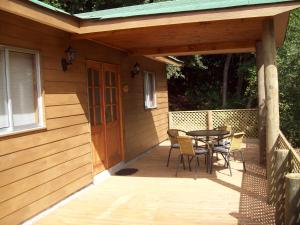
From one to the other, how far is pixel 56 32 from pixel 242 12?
2501 millimetres

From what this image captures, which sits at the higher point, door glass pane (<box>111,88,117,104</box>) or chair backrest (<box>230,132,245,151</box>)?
door glass pane (<box>111,88,117,104</box>)

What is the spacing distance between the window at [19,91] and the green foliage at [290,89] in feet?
26.7

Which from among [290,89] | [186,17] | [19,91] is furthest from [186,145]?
[290,89]

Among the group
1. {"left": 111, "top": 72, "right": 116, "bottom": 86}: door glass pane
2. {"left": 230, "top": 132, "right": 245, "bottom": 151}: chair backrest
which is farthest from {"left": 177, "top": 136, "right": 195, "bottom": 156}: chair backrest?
{"left": 111, "top": 72, "right": 116, "bottom": 86}: door glass pane

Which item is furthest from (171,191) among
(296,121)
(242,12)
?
(296,121)

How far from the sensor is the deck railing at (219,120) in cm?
1165

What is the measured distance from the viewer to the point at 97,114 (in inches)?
245

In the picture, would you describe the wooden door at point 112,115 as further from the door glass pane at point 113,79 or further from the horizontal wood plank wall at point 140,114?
the horizontal wood plank wall at point 140,114

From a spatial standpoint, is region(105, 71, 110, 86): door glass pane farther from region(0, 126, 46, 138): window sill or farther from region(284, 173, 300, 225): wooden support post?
region(284, 173, 300, 225): wooden support post

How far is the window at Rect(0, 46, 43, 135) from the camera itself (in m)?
3.86

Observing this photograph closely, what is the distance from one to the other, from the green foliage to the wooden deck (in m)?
4.35

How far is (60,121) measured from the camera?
4.84 meters

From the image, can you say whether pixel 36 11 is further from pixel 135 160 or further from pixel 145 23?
pixel 135 160

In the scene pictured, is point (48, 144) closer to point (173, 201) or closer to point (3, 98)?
point (3, 98)
